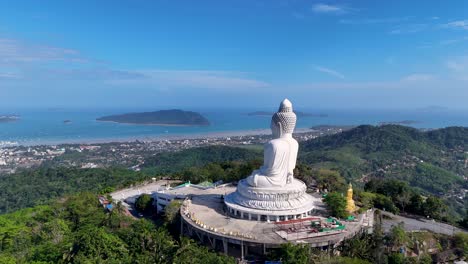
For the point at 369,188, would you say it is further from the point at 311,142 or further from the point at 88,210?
the point at 311,142

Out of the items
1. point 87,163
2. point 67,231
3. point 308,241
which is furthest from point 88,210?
point 87,163

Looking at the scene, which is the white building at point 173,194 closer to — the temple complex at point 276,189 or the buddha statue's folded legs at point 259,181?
the temple complex at point 276,189

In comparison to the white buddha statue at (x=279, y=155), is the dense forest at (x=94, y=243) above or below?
below

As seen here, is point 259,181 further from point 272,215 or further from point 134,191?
point 134,191

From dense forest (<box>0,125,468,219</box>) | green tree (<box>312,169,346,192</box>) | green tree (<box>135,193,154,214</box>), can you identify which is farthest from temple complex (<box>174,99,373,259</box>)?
dense forest (<box>0,125,468,219</box>)

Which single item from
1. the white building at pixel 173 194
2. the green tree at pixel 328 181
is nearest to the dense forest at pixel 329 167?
the green tree at pixel 328 181

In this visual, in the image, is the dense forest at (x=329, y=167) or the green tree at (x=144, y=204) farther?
the dense forest at (x=329, y=167)

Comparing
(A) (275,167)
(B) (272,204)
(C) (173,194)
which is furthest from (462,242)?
(C) (173,194)
